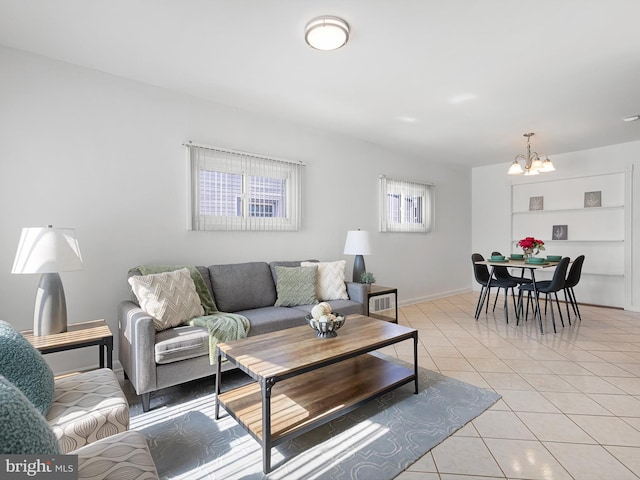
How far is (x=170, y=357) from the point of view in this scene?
7.07 feet

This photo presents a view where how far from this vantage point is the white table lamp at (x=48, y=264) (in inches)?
76.6

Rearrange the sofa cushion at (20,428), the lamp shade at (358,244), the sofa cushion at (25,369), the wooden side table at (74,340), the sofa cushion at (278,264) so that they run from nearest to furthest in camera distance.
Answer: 1. the sofa cushion at (20,428)
2. the sofa cushion at (25,369)
3. the wooden side table at (74,340)
4. the sofa cushion at (278,264)
5. the lamp shade at (358,244)

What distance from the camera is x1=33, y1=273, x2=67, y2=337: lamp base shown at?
204 cm

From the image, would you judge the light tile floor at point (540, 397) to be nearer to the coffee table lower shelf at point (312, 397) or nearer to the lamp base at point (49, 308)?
the coffee table lower shelf at point (312, 397)

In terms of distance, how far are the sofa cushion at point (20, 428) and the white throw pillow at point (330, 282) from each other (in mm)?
2815

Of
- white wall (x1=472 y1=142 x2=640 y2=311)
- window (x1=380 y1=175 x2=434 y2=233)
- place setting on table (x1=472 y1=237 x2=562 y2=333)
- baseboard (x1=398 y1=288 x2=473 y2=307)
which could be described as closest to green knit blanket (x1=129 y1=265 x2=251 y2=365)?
window (x1=380 y1=175 x2=434 y2=233)

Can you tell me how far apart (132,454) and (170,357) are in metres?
1.16

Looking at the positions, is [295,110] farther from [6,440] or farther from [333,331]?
[6,440]

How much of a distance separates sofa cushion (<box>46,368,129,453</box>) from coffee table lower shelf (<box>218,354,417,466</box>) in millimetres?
612

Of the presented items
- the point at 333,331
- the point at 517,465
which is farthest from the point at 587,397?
the point at 333,331

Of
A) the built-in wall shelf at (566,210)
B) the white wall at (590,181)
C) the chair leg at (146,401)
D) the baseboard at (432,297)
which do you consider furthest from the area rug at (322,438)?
the built-in wall shelf at (566,210)

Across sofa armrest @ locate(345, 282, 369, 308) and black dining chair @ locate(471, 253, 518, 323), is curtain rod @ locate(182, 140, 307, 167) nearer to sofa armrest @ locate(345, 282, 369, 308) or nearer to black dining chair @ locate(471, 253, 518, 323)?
sofa armrest @ locate(345, 282, 369, 308)

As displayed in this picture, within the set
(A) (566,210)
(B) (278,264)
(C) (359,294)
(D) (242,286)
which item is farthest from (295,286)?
(A) (566,210)

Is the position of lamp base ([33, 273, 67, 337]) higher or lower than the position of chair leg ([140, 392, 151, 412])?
higher
